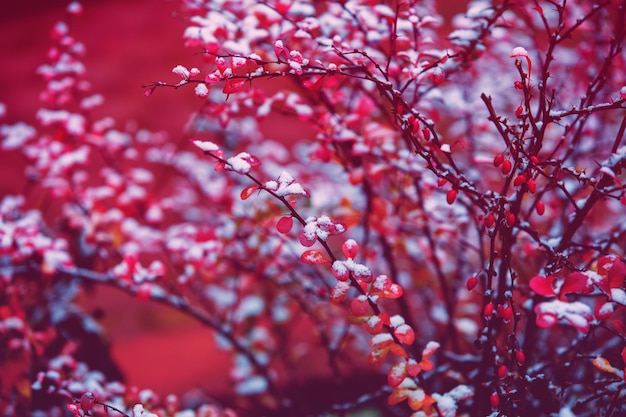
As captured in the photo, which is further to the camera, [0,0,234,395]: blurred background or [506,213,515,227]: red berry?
[0,0,234,395]: blurred background

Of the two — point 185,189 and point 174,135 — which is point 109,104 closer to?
point 174,135

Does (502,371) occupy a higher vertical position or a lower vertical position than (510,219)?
lower

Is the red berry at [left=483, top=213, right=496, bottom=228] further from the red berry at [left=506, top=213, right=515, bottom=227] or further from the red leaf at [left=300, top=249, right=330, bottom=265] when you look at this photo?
the red leaf at [left=300, top=249, right=330, bottom=265]

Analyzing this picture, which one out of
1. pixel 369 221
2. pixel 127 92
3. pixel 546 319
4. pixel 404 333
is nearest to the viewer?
pixel 546 319

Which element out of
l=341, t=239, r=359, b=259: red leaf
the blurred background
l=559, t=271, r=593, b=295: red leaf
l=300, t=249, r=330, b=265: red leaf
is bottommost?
l=559, t=271, r=593, b=295: red leaf

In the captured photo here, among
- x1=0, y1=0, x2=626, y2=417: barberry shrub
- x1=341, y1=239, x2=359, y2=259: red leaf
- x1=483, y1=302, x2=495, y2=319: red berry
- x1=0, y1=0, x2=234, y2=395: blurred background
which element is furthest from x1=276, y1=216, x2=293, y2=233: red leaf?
x1=0, y1=0, x2=234, y2=395: blurred background

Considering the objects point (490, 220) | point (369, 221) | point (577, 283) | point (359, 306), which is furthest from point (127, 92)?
point (577, 283)

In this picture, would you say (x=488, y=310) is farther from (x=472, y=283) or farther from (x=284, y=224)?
(x=284, y=224)

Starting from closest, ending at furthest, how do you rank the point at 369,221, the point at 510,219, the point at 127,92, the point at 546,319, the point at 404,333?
the point at 546,319
the point at 510,219
the point at 404,333
the point at 369,221
the point at 127,92

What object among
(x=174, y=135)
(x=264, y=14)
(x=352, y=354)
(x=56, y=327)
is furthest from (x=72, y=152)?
(x=352, y=354)
